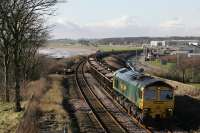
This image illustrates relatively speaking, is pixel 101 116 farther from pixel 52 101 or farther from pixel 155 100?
pixel 52 101

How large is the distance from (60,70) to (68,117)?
43468 mm

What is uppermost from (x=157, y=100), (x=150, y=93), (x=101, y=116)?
Result: (x=150, y=93)

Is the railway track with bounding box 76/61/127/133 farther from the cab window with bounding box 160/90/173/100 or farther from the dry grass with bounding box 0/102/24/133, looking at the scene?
the dry grass with bounding box 0/102/24/133

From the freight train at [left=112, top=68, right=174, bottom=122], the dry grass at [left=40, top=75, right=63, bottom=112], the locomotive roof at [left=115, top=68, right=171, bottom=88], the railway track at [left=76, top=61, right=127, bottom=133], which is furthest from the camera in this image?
the dry grass at [left=40, top=75, right=63, bottom=112]

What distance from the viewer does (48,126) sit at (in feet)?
84.9

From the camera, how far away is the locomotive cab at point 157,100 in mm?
25953

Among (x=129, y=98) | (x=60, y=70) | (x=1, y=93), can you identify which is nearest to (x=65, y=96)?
(x=1, y=93)

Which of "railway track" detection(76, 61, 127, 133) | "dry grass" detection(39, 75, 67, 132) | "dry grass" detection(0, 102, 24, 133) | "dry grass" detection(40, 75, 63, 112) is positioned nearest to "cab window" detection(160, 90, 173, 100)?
"railway track" detection(76, 61, 127, 133)

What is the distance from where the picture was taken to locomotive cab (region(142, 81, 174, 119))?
2595cm

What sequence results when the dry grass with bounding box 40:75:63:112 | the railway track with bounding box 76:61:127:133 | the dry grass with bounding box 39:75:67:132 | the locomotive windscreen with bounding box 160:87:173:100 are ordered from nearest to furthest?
the railway track with bounding box 76:61:127:133
the locomotive windscreen with bounding box 160:87:173:100
the dry grass with bounding box 39:75:67:132
the dry grass with bounding box 40:75:63:112

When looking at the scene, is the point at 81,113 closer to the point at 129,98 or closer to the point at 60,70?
the point at 129,98

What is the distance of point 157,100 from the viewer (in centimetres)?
2605

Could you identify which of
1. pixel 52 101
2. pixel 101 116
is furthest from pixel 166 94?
pixel 52 101

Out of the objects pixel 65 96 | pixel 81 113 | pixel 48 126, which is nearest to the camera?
pixel 48 126
